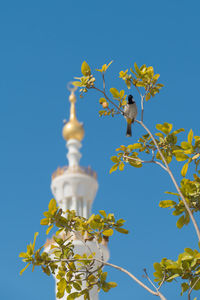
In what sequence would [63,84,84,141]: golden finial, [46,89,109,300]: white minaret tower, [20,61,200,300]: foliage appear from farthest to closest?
[63,84,84,141]: golden finial, [46,89,109,300]: white minaret tower, [20,61,200,300]: foliage

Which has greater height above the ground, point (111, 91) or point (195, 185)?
point (111, 91)

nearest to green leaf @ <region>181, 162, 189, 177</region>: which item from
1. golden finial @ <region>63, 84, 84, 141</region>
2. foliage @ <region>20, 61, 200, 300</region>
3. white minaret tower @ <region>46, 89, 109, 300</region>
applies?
foliage @ <region>20, 61, 200, 300</region>

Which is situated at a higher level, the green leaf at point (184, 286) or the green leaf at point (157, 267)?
the green leaf at point (157, 267)

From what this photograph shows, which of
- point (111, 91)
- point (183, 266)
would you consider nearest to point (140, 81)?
point (111, 91)

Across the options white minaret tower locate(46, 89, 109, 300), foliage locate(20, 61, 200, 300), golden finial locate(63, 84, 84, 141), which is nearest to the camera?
foliage locate(20, 61, 200, 300)

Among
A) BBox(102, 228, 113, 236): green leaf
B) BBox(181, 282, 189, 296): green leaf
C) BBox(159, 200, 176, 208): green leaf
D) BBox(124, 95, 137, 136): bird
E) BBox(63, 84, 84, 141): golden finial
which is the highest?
BBox(63, 84, 84, 141): golden finial

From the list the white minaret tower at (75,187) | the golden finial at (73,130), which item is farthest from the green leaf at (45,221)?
the golden finial at (73,130)

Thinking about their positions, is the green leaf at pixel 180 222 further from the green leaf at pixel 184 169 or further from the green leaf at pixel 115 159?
the green leaf at pixel 115 159

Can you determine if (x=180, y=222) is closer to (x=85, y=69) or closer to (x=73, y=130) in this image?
(x=85, y=69)

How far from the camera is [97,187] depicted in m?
34.8

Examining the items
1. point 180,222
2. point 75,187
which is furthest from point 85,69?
point 75,187

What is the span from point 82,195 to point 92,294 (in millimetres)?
7482

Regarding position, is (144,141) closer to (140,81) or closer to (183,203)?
(140,81)

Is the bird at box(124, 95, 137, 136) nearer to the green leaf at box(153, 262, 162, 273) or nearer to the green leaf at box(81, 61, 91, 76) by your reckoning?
the green leaf at box(81, 61, 91, 76)
